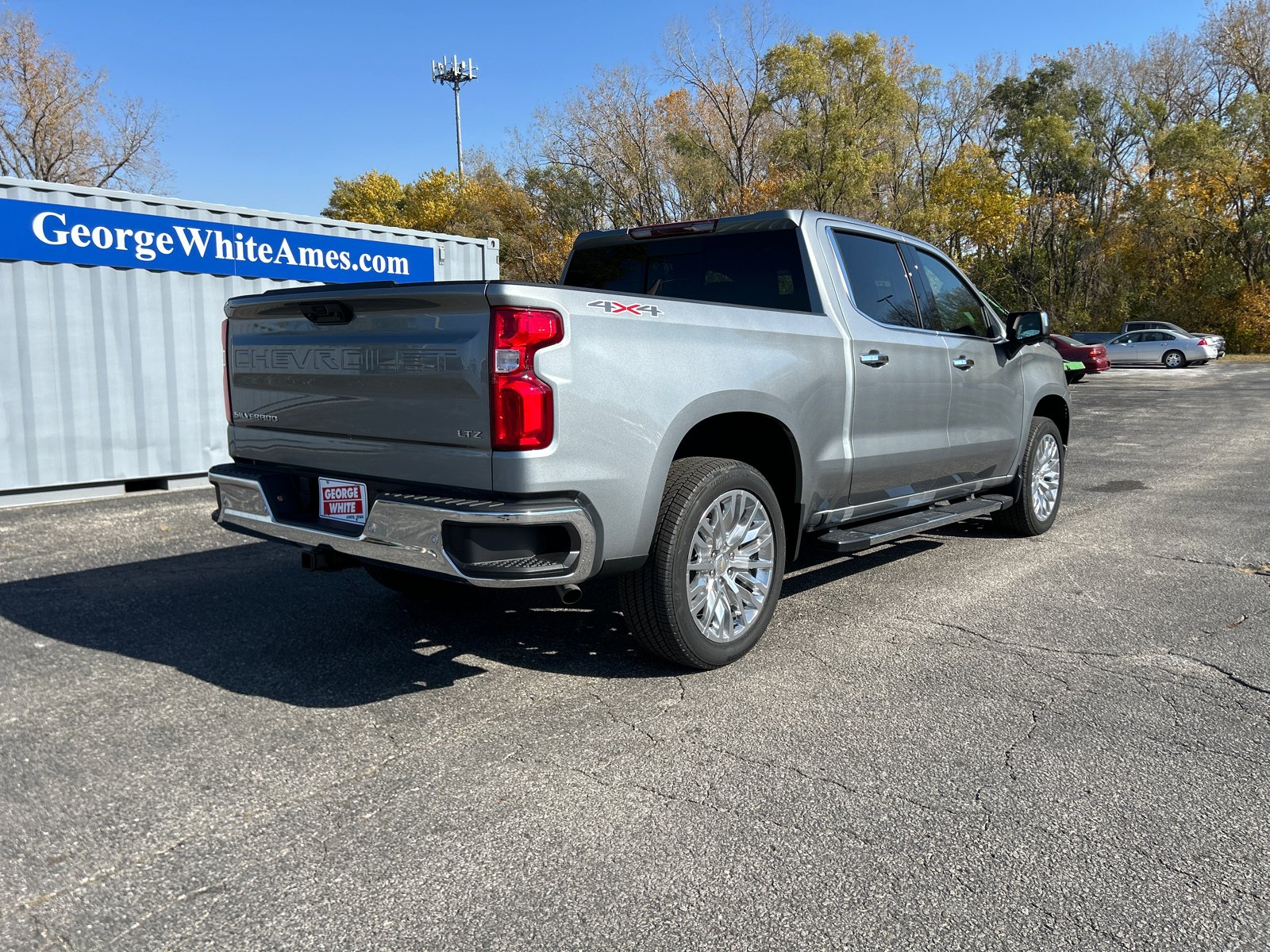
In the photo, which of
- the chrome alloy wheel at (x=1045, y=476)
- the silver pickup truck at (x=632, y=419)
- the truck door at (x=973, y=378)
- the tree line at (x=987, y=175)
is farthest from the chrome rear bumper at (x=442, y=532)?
the tree line at (x=987, y=175)

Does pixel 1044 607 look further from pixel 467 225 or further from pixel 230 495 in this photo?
pixel 467 225

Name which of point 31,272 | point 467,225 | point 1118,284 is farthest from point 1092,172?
point 31,272

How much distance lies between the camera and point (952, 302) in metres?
5.82

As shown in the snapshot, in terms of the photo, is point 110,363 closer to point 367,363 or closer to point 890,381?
point 367,363

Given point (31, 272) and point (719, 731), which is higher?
point (31, 272)

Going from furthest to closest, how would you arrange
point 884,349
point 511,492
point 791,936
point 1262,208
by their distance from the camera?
1. point 1262,208
2. point 884,349
3. point 511,492
4. point 791,936

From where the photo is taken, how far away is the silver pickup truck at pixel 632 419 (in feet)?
10.8

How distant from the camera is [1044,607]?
196 inches

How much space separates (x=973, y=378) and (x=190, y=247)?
802 cm

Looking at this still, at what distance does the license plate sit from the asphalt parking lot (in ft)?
2.34

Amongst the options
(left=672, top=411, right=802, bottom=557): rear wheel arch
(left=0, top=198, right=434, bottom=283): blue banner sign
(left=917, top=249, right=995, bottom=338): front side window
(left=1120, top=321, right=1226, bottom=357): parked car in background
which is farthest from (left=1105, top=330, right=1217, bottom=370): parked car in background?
(left=672, top=411, right=802, bottom=557): rear wheel arch

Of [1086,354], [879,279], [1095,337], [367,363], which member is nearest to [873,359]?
[879,279]

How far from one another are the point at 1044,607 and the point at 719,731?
2.40 m

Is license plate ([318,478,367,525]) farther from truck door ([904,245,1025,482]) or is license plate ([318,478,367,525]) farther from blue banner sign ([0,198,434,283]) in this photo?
blue banner sign ([0,198,434,283])
